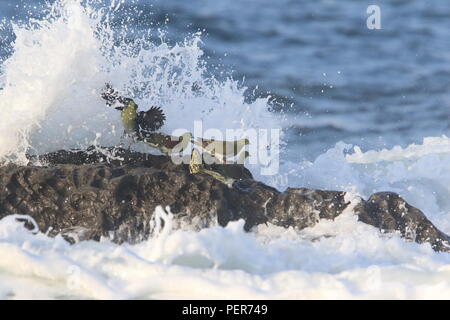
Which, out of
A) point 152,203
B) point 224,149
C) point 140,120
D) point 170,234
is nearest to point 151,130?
point 140,120

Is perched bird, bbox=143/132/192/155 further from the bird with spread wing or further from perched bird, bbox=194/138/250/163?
perched bird, bbox=194/138/250/163

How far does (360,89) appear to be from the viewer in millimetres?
11961

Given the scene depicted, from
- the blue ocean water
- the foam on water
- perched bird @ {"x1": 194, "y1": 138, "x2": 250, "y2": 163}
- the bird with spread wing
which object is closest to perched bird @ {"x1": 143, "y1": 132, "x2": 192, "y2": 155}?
the bird with spread wing

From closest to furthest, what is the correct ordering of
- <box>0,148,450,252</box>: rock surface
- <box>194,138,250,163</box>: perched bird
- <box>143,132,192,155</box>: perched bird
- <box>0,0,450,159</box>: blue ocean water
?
1. <box>0,148,450,252</box>: rock surface
2. <box>194,138,250,163</box>: perched bird
3. <box>143,132,192,155</box>: perched bird
4. <box>0,0,450,159</box>: blue ocean water

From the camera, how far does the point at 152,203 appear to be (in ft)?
14.9

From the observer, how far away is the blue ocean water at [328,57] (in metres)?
10.8

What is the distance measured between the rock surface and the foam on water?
8 cm

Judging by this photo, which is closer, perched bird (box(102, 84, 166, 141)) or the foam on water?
the foam on water

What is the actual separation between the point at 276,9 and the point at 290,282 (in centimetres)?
1094

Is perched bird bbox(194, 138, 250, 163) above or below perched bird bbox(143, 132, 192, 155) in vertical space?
below

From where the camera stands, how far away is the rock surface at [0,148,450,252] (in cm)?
452

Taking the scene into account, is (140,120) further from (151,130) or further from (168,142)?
(168,142)

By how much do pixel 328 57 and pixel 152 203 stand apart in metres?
8.62
